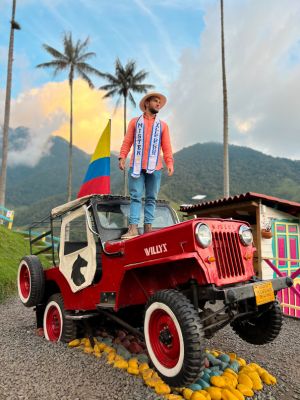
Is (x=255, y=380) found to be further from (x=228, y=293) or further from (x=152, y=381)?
(x=228, y=293)

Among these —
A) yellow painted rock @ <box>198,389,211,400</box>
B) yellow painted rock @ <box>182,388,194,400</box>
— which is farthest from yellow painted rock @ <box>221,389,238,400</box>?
yellow painted rock @ <box>182,388,194,400</box>

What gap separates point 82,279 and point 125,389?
1.46 m

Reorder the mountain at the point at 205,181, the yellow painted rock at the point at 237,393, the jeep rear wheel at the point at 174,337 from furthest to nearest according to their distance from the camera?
1. the mountain at the point at 205,181
2. the yellow painted rock at the point at 237,393
3. the jeep rear wheel at the point at 174,337

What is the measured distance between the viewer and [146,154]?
14.2 ft

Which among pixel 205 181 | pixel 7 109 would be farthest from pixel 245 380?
pixel 205 181

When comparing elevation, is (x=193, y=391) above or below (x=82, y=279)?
below

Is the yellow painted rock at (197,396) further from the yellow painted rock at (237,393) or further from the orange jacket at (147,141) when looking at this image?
the orange jacket at (147,141)

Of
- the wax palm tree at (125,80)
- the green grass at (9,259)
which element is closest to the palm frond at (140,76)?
the wax palm tree at (125,80)

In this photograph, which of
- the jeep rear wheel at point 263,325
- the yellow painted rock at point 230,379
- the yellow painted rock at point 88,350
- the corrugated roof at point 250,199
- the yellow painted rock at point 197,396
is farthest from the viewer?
the corrugated roof at point 250,199

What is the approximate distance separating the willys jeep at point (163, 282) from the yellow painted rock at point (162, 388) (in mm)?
208

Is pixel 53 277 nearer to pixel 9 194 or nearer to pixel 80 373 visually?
pixel 80 373

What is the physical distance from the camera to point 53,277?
5133 mm

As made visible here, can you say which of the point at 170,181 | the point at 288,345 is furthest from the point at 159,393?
the point at 170,181

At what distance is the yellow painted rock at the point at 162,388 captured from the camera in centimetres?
319
